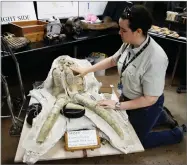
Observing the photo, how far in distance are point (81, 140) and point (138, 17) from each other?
835 mm

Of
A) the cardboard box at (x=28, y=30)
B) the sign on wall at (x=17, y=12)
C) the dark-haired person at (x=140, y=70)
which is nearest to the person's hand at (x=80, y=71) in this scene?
the dark-haired person at (x=140, y=70)

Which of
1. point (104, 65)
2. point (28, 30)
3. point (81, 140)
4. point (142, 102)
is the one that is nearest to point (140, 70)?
point (142, 102)

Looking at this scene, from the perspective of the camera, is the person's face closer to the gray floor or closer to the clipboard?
the clipboard

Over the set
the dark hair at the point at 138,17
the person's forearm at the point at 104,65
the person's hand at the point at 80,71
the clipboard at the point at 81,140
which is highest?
the dark hair at the point at 138,17

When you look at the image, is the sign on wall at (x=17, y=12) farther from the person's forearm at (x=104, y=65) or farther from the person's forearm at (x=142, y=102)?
the person's forearm at (x=142, y=102)

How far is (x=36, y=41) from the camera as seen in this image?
257cm

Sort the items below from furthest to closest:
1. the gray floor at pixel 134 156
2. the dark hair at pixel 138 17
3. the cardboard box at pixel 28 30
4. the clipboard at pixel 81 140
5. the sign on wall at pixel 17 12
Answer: the sign on wall at pixel 17 12 → the cardboard box at pixel 28 30 → the gray floor at pixel 134 156 → the clipboard at pixel 81 140 → the dark hair at pixel 138 17

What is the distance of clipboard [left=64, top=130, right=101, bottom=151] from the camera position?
140cm

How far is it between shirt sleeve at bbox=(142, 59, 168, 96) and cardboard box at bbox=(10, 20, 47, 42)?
5.17 ft

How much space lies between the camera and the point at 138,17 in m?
1.30

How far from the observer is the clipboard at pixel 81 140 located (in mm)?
1397

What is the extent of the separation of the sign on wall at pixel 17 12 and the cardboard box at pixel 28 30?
0.13m

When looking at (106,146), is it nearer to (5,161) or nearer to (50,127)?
(50,127)

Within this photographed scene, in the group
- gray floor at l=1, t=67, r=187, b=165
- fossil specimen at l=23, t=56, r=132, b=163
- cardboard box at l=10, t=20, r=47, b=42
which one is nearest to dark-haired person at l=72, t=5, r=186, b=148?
fossil specimen at l=23, t=56, r=132, b=163
